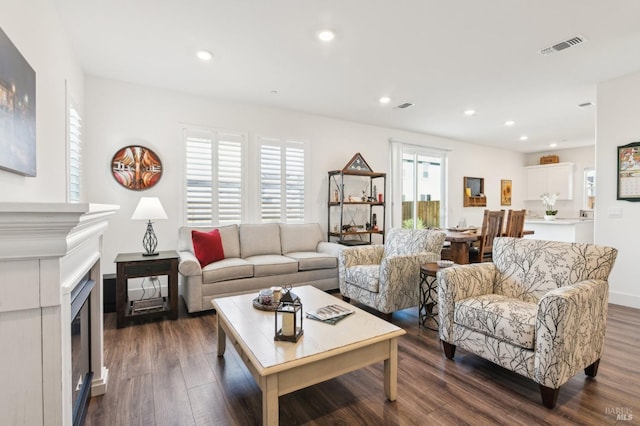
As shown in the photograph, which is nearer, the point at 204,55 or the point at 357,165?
the point at 204,55

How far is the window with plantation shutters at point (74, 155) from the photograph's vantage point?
2.91 metres

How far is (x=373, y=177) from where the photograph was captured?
573 cm

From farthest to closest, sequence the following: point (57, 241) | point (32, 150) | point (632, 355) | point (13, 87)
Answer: point (632, 355) → point (32, 150) → point (13, 87) → point (57, 241)

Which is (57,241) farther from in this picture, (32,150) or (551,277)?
(551,277)

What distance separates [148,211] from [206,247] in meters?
0.72

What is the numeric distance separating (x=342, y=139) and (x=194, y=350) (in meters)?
3.96

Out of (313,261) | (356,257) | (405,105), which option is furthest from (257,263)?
(405,105)

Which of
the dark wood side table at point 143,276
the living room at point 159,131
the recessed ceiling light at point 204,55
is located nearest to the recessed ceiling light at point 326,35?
the recessed ceiling light at point 204,55

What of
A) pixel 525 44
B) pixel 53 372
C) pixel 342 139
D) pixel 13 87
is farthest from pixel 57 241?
pixel 342 139

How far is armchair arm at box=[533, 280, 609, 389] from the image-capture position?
180 centimetres

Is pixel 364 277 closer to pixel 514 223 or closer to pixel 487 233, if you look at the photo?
pixel 487 233

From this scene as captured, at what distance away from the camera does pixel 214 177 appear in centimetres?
430

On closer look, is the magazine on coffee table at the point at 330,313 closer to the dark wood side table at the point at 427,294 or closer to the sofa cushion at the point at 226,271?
the dark wood side table at the point at 427,294

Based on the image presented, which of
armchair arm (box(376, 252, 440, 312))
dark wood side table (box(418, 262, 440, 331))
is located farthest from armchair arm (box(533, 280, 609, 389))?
armchair arm (box(376, 252, 440, 312))
